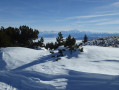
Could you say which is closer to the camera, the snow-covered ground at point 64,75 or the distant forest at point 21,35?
the snow-covered ground at point 64,75

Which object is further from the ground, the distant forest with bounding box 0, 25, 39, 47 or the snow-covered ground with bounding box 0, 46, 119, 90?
the distant forest with bounding box 0, 25, 39, 47

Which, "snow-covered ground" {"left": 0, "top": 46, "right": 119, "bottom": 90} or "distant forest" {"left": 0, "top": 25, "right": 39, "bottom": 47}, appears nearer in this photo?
"snow-covered ground" {"left": 0, "top": 46, "right": 119, "bottom": 90}

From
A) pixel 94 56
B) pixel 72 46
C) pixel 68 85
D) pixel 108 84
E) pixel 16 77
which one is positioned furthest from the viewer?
pixel 72 46

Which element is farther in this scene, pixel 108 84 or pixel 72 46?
pixel 72 46

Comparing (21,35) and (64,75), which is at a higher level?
(21,35)

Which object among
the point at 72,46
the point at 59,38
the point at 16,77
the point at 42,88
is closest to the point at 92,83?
the point at 42,88

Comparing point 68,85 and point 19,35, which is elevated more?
point 19,35

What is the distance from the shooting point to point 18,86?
5527 mm

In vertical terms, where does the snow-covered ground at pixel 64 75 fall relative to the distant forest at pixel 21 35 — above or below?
below

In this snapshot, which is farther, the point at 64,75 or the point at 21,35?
the point at 21,35

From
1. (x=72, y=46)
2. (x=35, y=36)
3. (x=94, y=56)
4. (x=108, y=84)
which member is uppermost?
(x=35, y=36)

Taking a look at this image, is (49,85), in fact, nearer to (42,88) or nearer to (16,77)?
(42,88)

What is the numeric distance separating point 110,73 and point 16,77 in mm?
5172

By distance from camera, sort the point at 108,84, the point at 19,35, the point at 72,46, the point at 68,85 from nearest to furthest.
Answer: the point at 108,84 < the point at 68,85 < the point at 72,46 < the point at 19,35
